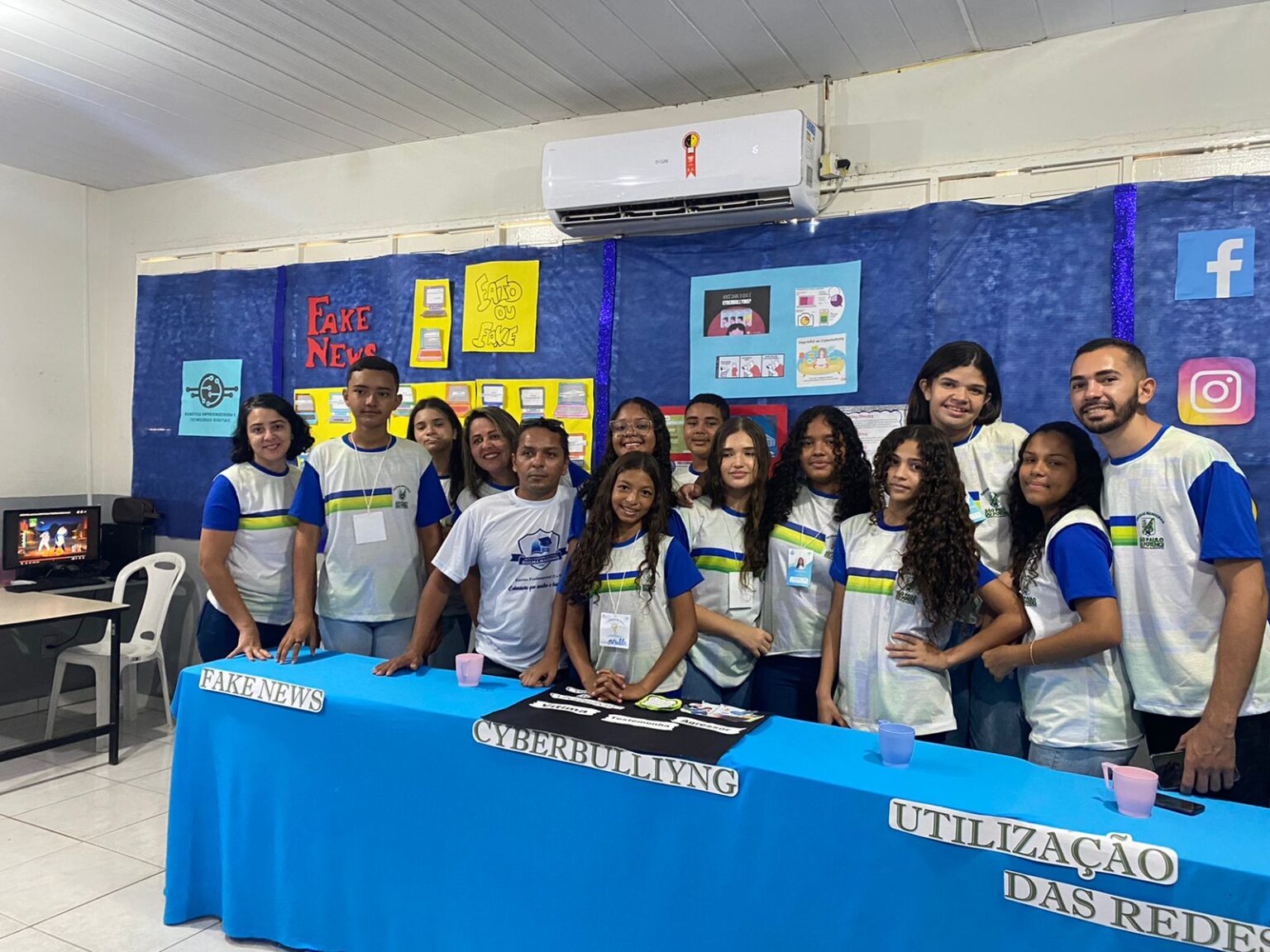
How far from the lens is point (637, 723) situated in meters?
1.95

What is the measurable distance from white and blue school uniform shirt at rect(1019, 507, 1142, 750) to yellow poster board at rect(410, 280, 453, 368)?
2.79 meters

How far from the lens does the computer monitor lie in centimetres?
447

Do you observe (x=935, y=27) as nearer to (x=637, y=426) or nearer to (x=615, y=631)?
(x=637, y=426)

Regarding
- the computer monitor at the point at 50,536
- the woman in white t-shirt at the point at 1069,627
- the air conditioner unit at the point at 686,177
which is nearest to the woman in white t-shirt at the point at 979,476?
the woman in white t-shirt at the point at 1069,627

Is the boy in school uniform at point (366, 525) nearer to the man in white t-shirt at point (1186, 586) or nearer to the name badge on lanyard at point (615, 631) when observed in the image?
the name badge on lanyard at point (615, 631)

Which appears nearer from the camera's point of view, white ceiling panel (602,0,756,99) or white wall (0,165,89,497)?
white ceiling panel (602,0,756,99)

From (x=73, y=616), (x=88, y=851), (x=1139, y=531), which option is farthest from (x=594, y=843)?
(x=73, y=616)

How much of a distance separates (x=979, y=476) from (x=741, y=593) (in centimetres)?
71

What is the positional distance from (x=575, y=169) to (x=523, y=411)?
1044 millimetres

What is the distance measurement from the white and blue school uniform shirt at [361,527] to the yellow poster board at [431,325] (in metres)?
1.23

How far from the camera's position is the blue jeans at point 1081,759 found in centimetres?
192

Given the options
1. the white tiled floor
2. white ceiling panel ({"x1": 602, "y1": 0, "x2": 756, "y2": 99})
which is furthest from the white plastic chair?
white ceiling panel ({"x1": 602, "y1": 0, "x2": 756, "y2": 99})

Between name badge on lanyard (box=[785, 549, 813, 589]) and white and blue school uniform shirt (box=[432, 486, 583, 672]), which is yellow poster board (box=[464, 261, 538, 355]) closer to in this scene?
white and blue school uniform shirt (box=[432, 486, 583, 672])

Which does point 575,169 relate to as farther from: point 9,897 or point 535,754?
point 9,897
